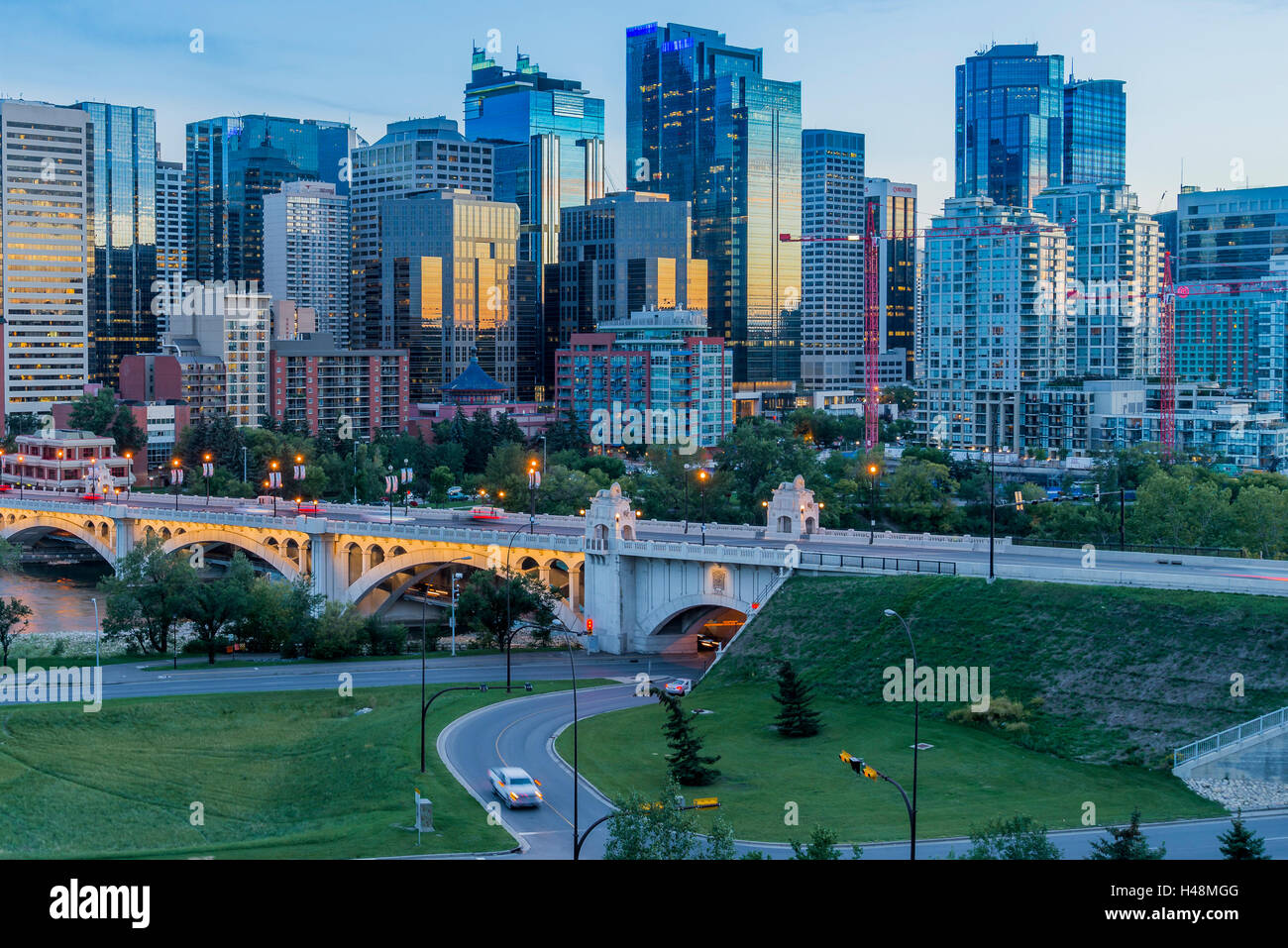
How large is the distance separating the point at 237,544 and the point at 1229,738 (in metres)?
72.3

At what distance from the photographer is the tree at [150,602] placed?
79250 mm

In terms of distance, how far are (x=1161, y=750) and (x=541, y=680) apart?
2841cm

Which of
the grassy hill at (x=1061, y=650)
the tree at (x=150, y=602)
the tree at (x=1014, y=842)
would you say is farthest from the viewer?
the tree at (x=150, y=602)

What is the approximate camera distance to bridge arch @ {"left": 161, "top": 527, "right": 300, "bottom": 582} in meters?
99.1

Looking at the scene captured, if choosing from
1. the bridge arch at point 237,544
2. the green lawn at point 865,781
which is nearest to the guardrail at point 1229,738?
the green lawn at point 865,781

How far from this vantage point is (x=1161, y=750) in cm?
4788

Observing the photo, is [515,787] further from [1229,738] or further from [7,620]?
[7,620]

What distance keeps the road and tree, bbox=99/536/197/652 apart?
1059 inches

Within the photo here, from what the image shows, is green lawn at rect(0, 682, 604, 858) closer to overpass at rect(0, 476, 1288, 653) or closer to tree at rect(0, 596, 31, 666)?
overpass at rect(0, 476, 1288, 653)

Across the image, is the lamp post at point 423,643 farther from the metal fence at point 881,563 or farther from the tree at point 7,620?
the tree at point 7,620

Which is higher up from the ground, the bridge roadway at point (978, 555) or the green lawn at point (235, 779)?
the bridge roadway at point (978, 555)

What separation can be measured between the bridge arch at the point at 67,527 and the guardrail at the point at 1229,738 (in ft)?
272
